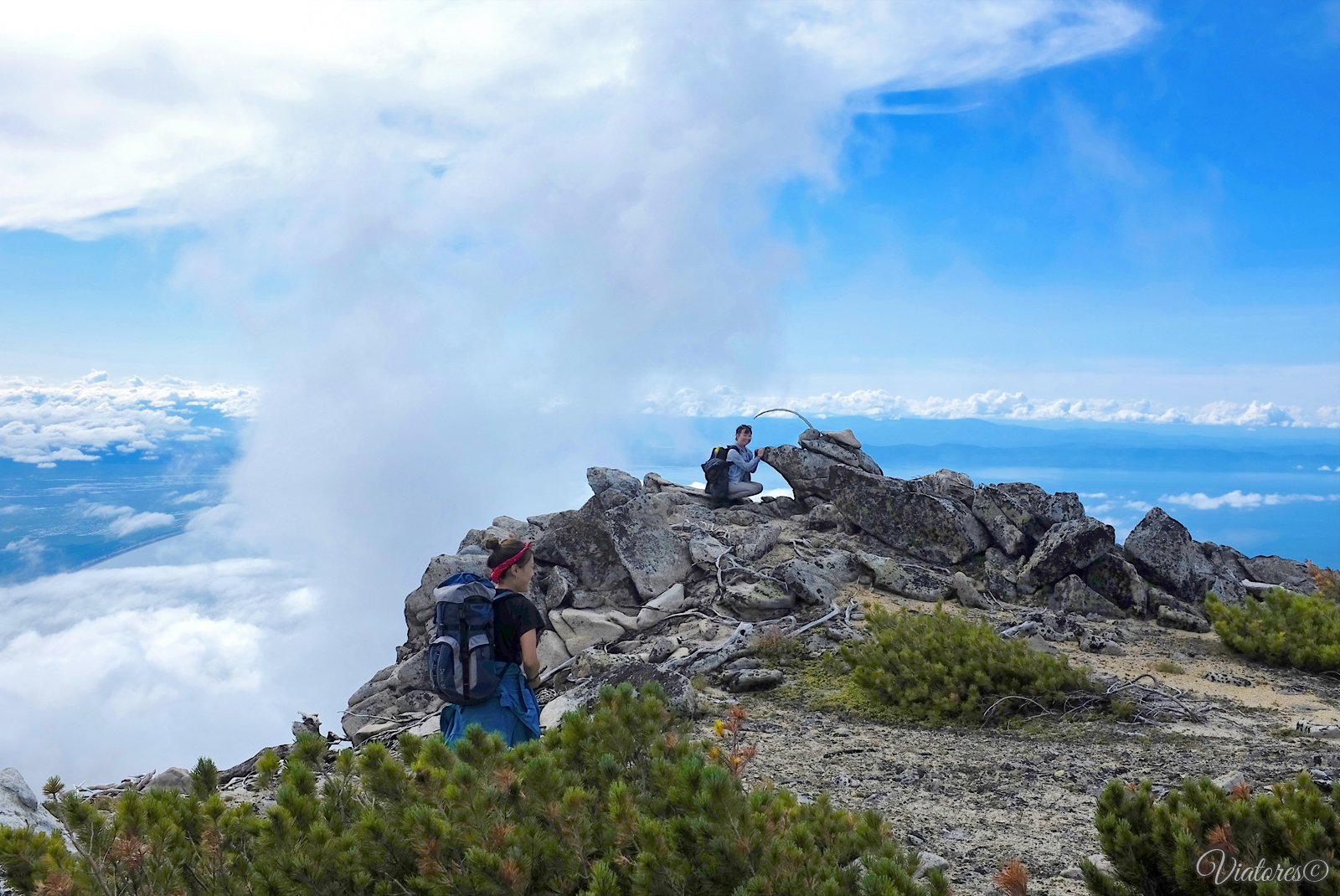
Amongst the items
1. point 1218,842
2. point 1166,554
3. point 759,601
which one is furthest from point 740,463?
point 1218,842

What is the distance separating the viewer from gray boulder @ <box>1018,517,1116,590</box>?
1547 cm

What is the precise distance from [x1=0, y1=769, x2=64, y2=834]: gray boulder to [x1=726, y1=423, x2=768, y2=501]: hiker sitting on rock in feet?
46.1

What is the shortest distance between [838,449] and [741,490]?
2.19 meters

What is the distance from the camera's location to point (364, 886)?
434 cm

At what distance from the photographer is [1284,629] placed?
12.6m

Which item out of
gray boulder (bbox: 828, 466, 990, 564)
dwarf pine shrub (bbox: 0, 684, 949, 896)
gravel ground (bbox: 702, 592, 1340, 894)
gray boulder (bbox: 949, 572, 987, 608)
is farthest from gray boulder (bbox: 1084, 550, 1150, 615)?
dwarf pine shrub (bbox: 0, 684, 949, 896)

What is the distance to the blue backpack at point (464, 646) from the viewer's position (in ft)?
22.5

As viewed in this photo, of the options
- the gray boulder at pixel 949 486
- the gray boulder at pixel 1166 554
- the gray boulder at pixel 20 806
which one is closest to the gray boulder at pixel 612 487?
the gray boulder at pixel 949 486

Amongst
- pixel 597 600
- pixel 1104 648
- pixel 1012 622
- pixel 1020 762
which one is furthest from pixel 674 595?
pixel 1020 762

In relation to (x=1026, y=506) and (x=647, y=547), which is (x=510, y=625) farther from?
(x=1026, y=506)

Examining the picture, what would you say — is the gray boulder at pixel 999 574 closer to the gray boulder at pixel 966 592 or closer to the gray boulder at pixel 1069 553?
the gray boulder at pixel 1069 553

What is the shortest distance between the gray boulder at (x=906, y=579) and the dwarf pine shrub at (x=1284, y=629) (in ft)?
11.8

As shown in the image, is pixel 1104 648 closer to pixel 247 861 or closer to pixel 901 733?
pixel 901 733

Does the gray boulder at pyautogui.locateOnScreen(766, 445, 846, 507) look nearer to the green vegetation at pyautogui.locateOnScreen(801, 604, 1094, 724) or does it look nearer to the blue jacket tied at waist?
the green vegetation at pyautogui.locateOnScreen(801, 604, 1094, 724)
